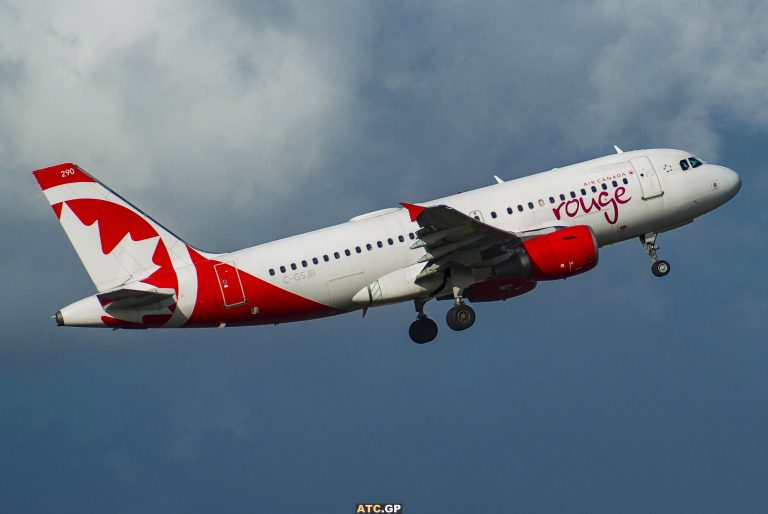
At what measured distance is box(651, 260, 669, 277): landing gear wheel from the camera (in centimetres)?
6512

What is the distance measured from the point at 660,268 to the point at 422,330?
1206 centimetres

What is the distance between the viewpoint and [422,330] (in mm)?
65312

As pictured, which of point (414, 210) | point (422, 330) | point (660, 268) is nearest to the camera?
point (414, 210)

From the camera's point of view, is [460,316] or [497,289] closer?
[460,316]

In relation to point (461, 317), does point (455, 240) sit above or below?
above

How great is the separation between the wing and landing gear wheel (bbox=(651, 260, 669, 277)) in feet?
27.6

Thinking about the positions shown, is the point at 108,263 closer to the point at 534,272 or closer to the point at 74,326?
the point at 74,326

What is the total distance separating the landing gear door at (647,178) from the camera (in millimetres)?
63625

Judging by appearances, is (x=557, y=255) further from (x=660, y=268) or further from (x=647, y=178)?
(x=660, y=268)

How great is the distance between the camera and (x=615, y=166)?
63625 millimetres

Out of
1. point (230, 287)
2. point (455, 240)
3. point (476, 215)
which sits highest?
point (476, 215)

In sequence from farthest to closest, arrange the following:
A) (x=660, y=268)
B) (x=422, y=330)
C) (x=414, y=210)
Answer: (x=422, y=330) → (x=660, y=268) → (x=414, y=210)

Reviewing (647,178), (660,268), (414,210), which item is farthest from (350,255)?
(660,268)

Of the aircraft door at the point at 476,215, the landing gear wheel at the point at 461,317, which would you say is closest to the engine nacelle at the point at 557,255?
the aircraft door at the point at 476,215
